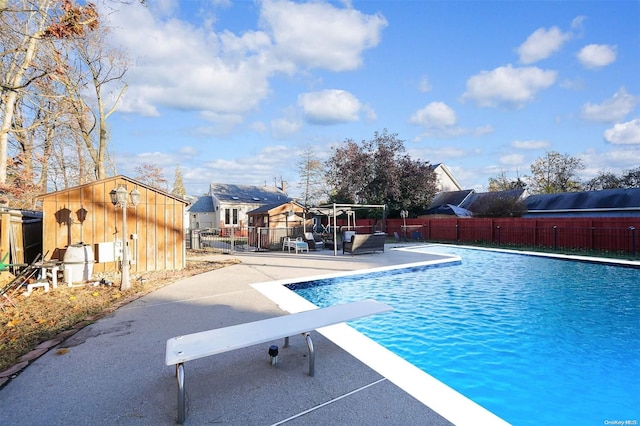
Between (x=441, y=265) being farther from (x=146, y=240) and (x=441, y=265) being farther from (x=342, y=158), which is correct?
(x=342, y=158)

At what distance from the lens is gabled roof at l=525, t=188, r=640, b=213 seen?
23156 mm

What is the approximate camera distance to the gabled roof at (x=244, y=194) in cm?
3634

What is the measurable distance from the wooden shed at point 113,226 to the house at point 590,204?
91.3ft

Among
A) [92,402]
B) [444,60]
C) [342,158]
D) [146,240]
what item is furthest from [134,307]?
[342,158]

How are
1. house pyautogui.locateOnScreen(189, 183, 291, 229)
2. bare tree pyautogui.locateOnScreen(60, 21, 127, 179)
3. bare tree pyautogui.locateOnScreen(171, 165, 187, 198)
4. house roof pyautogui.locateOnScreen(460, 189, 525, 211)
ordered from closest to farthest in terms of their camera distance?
bare tree pyautogui.locateOnScreen(60, 21, 127, 179), house roof pyautogui.locateOnScreen(460, 189, 525, 211), house pyautogui.locateOnScreen(189, 183, 291, 229), bare tree pyautogui.locateOnScreen(171, 165, 187, 198)

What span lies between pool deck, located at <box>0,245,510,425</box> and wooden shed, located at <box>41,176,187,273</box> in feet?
17.4

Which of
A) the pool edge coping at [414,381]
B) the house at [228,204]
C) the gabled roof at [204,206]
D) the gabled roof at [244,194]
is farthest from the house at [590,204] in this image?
the gabled roof at [204,206]

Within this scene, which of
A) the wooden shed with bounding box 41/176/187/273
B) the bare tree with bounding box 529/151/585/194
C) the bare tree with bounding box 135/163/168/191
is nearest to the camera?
the wooden shed with bounding box 41/176/187/273

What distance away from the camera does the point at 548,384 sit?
3953 millimetres

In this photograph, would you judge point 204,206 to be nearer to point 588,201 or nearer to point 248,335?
point 588,201

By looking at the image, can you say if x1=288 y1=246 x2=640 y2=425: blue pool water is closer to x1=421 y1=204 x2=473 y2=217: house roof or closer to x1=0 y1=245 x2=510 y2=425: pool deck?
x1=0 y1=245 x2=510 y2=425: pool deck

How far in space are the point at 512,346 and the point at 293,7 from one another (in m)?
10.7

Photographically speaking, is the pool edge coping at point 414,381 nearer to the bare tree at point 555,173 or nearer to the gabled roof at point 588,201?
the gabled roof at point 588,201

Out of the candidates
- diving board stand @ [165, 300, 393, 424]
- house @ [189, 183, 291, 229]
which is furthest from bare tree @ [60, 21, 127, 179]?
house @ [189, 183, 291, 229]
